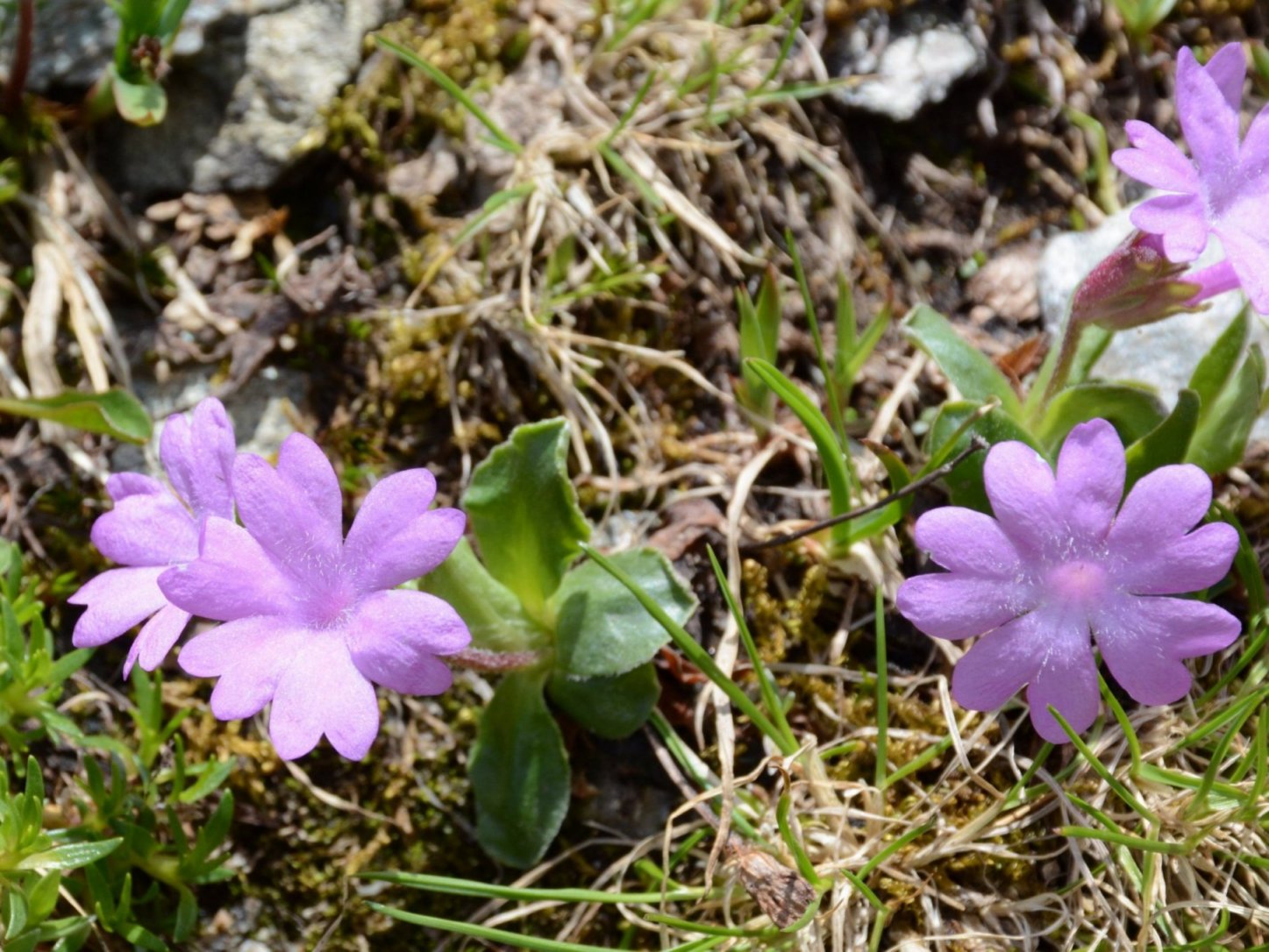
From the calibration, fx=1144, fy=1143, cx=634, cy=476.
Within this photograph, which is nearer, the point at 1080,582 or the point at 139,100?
the point at 1080,582

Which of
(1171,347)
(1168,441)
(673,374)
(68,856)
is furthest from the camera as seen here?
(673,374)

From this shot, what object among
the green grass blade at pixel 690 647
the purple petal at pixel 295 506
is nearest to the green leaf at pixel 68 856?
the purple petal at pixel 295 506

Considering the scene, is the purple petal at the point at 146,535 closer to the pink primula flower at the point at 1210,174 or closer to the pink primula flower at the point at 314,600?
the pink primula flower at the point at 314,600

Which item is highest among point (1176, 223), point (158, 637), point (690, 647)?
point (1176, 223)

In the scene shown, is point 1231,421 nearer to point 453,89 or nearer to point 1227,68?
point 1227,68

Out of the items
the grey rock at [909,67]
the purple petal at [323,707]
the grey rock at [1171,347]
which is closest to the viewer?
the purple petal at [323,707]

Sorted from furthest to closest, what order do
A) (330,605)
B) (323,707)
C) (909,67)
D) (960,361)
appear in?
1. (909,67)
2. (960,361)
3. (330,605)
4. (323,707)

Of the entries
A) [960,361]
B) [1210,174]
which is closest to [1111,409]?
[960,361]
